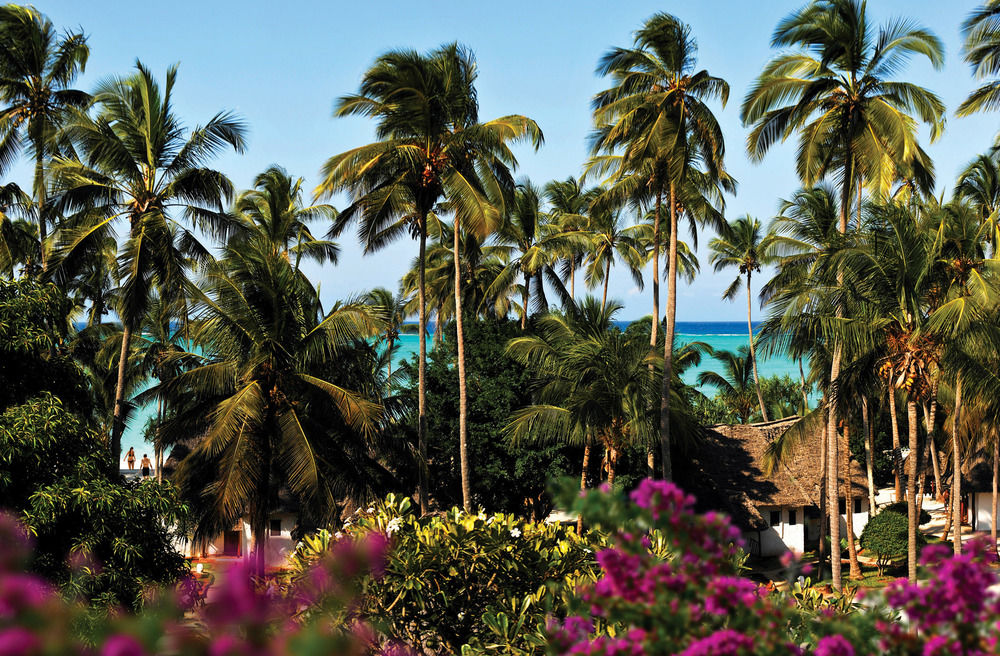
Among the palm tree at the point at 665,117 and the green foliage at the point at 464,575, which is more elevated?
the palm tree at the point at 665,117

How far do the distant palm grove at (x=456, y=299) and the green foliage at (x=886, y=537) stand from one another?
1.40m

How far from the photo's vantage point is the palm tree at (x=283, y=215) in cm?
2842

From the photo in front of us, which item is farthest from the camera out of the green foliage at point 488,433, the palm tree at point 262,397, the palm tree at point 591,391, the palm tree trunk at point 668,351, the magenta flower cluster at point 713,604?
the green foliage at point 488,433

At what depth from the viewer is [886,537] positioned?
88.7ft

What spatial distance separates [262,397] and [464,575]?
32.1ft

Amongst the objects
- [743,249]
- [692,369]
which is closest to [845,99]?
[743,249]

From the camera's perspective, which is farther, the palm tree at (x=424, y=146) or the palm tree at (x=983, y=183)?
the palm tree at (x=983, y=183)

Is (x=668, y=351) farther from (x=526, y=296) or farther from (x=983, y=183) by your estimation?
(x=983, y=183)

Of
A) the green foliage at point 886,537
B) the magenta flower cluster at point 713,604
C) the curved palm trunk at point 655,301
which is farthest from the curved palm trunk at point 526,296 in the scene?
the magenta flower cluster at point 713,604

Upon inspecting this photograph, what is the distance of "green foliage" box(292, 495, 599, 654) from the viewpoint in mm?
7965

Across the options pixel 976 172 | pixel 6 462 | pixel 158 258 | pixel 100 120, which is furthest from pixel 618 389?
pixel 976 172

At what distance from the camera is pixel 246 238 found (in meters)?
19.5

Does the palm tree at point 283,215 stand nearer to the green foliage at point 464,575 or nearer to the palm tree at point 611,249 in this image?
the palm tree at point 611,249

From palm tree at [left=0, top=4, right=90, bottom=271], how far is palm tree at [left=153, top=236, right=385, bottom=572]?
6848 millimetres
